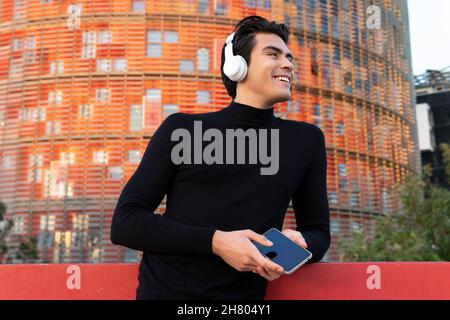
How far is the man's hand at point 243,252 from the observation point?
149 centimetres

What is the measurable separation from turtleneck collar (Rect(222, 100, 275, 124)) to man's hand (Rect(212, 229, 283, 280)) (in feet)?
1.61

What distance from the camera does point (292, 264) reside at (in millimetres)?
1598

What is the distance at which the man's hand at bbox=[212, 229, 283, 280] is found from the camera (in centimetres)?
149

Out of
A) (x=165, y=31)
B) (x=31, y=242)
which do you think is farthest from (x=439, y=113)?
(x=31, y=242)

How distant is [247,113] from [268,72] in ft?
0.56

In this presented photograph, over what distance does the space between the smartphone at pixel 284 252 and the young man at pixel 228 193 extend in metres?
0.04

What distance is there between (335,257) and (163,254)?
2571 cm

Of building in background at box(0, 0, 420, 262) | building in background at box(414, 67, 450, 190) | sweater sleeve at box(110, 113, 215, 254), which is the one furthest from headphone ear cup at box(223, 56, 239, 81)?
building in background at box(414, 67, 450, 190)

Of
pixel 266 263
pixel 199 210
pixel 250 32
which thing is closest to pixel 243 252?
pixel 266 263

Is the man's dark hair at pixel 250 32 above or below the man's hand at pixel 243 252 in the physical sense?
above

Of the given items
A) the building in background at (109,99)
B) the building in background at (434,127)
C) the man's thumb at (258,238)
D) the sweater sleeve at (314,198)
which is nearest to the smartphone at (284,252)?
the man's thumb at (258,238)

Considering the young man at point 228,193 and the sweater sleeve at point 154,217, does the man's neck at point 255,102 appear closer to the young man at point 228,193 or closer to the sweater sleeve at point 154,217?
the young man at point 228,193

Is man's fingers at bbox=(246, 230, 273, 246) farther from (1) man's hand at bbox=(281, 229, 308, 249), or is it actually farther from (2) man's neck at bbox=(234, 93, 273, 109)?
(2) man's neck at bbox=(234, 93, 273, 109)
